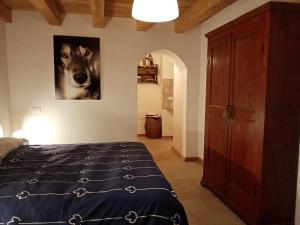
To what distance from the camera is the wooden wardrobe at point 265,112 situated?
2.17 m

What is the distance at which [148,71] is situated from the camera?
687 centimetres

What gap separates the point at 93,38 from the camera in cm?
407

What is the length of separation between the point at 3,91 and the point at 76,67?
1125 millimetres

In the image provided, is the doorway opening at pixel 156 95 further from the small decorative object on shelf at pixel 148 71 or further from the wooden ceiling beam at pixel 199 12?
the wooden ceiling beam at pixel 199 12

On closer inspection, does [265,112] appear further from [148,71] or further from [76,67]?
[148,71]

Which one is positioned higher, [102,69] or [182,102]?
[102,69]

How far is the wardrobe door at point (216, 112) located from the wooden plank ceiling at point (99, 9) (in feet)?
1.56

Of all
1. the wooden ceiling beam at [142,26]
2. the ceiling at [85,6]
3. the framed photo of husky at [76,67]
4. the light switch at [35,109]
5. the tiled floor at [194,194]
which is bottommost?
the tiled floor at [194,194]

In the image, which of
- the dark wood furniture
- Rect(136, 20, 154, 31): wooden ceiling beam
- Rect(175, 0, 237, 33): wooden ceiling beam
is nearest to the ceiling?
Rect(175, 0, 237, 33): wooden ceiling beam

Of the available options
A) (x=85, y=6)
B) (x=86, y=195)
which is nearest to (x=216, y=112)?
(x=86, y=195)

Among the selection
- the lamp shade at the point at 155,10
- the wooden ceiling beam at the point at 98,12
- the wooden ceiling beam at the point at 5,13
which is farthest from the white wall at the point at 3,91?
the lamp shade at the point at 155,10

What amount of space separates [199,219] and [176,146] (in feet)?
8.87

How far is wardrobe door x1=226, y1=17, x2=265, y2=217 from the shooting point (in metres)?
2.27

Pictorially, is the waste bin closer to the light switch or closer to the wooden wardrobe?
the light switch
